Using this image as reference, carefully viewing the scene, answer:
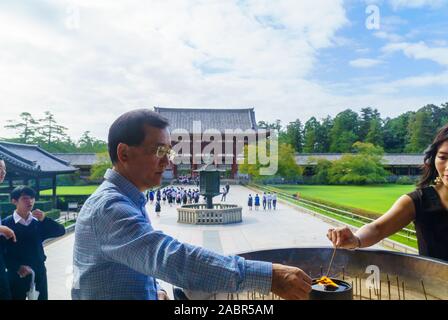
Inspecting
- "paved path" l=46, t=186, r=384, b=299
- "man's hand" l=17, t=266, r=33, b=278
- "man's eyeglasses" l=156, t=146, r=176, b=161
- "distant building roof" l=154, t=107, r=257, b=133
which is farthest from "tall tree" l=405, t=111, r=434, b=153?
"man's eyeglasses" l=156, t=146, r=176, b=161

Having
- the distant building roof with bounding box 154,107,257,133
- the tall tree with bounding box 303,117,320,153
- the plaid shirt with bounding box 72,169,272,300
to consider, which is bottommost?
the plaid shirt with bounding box 72,169,272,300

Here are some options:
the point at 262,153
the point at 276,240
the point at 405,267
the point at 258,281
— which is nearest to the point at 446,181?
the point at 405,267

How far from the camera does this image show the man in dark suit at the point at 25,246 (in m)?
3.09

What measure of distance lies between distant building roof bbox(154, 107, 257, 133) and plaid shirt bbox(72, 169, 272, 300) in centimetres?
3672

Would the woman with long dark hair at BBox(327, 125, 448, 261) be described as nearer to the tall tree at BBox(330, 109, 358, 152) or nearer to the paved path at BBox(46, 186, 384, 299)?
the paved path at BBox(46, 186, 384, 299)

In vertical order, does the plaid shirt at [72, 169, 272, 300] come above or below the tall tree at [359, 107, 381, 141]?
below

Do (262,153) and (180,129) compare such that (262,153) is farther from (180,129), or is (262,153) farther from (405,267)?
(405,267)

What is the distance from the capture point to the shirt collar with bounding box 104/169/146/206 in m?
1.29

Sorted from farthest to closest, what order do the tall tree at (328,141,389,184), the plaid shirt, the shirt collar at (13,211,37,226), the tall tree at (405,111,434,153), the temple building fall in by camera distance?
the tall tree at (405,111,434,153)
the temple building
the tall tree at (328,141,389,184)
the shirt collar at (13,211,37,226)
the plaid shirt

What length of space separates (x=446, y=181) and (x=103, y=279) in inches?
64.8

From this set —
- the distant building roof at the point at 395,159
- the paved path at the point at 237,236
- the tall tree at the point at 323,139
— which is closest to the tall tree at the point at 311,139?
the tall tree at the point at 323,139

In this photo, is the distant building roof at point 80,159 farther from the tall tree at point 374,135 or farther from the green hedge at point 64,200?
the tall tree at point 374,135

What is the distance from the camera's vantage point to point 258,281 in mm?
1030

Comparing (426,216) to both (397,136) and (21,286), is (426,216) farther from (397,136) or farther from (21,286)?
(397,136)
